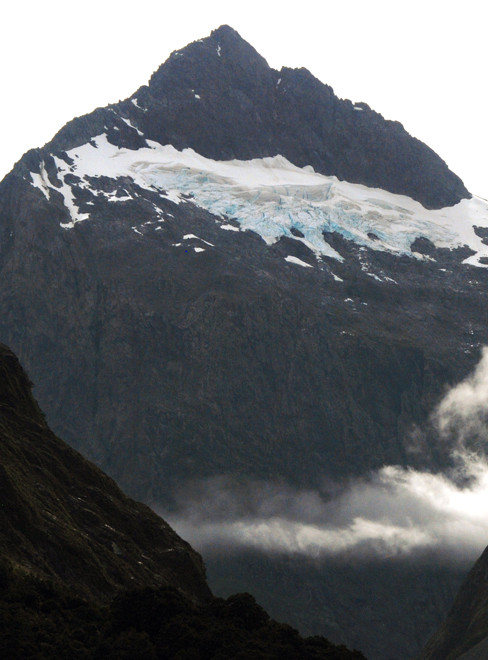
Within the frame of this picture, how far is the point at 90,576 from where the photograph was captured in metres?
112

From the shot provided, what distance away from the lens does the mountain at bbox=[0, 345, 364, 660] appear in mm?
86312

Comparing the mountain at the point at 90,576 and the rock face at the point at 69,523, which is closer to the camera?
the mountain at the point at 90,576

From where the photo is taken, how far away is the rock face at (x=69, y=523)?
110m

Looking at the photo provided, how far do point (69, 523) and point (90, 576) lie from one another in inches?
373

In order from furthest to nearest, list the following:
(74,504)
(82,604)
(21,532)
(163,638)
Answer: (74,504) < (21,532) < (82,604) < (163,638)

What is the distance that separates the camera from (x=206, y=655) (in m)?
86.8

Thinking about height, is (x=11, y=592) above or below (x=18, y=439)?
below

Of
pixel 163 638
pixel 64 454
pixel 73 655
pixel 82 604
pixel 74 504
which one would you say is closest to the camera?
pixel 73 655

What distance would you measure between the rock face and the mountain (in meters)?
0.15

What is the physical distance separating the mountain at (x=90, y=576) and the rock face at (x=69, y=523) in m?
0.15

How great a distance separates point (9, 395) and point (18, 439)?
9212 mm

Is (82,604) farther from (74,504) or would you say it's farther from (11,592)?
(74,504)

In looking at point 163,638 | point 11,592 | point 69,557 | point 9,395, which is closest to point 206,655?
point 163,638

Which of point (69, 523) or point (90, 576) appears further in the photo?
point (69, 523)
